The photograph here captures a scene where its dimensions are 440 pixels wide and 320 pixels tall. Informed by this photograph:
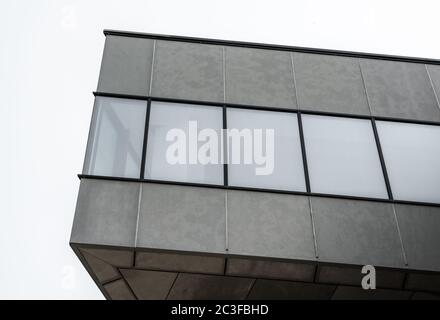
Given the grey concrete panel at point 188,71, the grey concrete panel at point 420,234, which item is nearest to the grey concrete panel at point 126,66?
the grey concrete panel at point 188,71

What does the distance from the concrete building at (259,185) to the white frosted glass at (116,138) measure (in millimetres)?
36

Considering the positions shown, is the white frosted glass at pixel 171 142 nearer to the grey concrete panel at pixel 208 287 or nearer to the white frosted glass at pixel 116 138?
the white frosted glass at pixel 116 138

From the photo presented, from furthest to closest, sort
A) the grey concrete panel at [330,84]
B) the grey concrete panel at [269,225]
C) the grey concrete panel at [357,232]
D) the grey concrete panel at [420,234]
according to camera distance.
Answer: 1. the grey concrete panel at [330,84]
2. the grey concrete panel at [420,234]
3. the grey concrete panel at [357,232]
4. the grey concrete panel at [269,225]

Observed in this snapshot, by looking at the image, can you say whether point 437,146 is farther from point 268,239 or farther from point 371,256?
point 268,239

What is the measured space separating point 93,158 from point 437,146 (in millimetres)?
9235

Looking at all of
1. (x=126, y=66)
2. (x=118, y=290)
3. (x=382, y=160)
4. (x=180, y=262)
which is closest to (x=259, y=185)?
(x=180, y=262)

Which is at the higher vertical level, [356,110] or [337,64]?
[337,64]

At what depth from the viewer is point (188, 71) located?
50.3ft

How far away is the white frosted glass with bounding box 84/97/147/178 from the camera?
1305cm

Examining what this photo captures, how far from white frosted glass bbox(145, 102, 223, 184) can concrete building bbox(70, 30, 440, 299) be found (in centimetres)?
4

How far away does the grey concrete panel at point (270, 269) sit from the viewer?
12.2 metres
